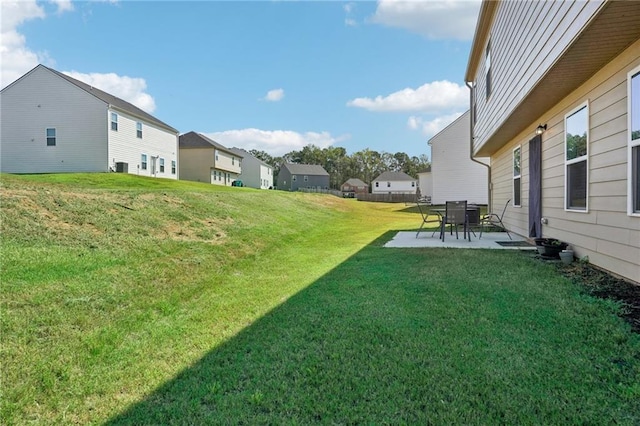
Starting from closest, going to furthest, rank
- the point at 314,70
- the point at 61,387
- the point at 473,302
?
the point at 61,387
the point at 473,302
the point at 314,70

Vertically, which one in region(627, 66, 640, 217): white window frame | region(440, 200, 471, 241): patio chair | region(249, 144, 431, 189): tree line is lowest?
region(440, 200, 471, 241): patio chair

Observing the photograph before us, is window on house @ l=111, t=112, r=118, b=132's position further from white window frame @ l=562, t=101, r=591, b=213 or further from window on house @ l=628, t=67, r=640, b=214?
window on house @ l=628, t=67, r=640, b=214

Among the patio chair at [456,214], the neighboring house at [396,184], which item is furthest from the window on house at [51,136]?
the neighboring house at [396,184]

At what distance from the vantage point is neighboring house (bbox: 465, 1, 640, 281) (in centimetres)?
358

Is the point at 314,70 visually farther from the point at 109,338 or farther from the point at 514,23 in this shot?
the point at 109,338

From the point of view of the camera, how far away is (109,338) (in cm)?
271

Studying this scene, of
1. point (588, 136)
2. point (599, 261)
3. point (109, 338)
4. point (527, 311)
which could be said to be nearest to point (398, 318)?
point (527, 311)

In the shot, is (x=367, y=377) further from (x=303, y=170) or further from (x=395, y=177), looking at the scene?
(x=303, y=170)

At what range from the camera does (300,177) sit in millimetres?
52281

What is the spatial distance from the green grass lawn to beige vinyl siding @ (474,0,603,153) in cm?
270

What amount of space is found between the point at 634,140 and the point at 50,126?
23.9 meters

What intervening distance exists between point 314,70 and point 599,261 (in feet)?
51.1

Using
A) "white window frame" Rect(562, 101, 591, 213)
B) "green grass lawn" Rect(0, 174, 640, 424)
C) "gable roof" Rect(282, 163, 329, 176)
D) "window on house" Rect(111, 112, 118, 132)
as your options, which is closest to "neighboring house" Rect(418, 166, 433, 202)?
"gable roof" Rect(282, 163, 329, 176)

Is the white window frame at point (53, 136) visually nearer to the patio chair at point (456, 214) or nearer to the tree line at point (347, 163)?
the patio chair at point (456, 214)
